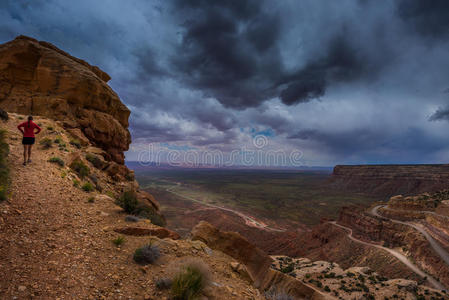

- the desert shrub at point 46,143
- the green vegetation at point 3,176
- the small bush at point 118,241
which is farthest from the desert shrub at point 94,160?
the small bush at point 118,241

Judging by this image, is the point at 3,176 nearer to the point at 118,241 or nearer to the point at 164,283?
the point at 118,241

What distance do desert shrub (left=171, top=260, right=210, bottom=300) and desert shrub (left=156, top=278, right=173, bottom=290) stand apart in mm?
167

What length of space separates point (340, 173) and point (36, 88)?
645ft

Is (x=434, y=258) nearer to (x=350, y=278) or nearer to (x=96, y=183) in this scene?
(x=350, y=278)

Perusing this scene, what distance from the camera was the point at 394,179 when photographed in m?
122

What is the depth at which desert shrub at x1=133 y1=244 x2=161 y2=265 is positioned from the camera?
4.87 m

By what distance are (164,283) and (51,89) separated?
23898 mm

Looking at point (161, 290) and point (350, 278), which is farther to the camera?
point (350, 278)

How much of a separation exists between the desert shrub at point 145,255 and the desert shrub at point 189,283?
41.9 inches

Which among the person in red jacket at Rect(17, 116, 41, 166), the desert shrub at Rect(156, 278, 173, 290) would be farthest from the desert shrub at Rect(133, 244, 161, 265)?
the person in red jacket at Rect(17, 116, 41, 166)

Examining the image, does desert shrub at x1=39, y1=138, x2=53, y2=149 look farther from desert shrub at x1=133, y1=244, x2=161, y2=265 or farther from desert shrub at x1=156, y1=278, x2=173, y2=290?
desert shrub at x1=156, y1=278, x2=173, y2=290

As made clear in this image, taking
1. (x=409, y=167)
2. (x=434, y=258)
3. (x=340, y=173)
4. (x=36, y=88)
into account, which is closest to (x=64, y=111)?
(x=36, y=88)

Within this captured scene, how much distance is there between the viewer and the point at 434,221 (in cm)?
3266

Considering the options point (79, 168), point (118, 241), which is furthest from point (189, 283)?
point (79, 168)
